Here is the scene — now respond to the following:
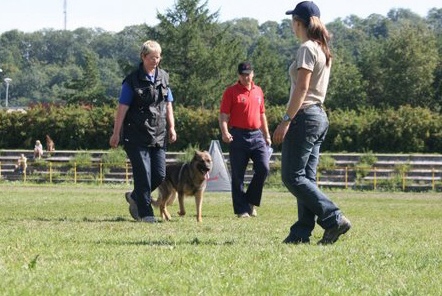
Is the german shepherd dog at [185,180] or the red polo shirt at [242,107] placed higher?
the red polo shirt at [242,107]

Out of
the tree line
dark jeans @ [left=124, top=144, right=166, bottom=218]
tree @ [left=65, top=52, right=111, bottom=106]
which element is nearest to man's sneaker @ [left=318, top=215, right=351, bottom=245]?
dark jeans @ [left=124, top=144, right=166, bottom=218]

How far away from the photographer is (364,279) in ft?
19.3

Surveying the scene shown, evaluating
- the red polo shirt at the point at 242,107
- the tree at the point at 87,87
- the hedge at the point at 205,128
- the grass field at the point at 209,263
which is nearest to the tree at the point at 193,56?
the tree at the point at 87,87

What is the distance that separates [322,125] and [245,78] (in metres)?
5.23

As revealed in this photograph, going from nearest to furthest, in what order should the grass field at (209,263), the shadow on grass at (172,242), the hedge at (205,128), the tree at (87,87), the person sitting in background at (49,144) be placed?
the grass field at (209,263)
the shadow on grass at (172,242)
the hedge at (205,128)
the person sitting in background at (49,144)
the tree at (87,87)

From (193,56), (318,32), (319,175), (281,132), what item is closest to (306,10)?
(318,32)

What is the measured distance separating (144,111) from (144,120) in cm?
11

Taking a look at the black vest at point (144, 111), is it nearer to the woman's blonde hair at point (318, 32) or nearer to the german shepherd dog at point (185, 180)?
the german shepherd dog at point (185, 180)

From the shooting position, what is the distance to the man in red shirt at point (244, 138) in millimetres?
13352

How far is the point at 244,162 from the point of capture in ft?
44.0

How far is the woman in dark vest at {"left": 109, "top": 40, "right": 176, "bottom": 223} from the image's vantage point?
11383 mm

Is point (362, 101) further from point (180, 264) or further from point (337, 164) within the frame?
point (180, 264)

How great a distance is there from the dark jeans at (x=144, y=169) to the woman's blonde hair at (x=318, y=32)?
3855mm

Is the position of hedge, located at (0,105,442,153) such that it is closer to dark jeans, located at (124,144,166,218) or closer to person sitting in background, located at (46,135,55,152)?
person sitting in background, located at (46,135,55,152)
